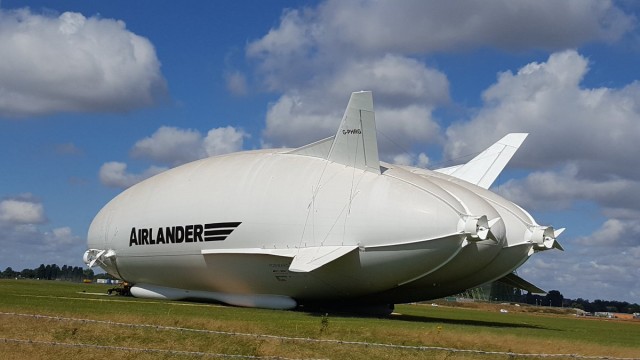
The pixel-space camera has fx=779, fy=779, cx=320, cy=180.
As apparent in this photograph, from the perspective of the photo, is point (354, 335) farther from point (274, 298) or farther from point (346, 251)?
point (274, 298)

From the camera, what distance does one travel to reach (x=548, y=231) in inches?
1796

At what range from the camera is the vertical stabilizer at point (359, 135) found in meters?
45.3

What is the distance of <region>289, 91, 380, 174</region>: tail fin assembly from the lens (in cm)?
4528

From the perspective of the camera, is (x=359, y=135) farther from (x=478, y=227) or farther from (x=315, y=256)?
(x=478, y=227)

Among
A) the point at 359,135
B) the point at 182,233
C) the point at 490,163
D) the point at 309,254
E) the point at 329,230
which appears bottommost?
the point at 309,254

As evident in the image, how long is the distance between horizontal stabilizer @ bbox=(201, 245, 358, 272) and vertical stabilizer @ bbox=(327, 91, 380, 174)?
5.44 m

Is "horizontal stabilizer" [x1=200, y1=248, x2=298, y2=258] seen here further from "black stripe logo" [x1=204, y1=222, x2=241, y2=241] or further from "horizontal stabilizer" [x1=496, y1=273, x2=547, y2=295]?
"horizontal stabilizer" [x1=496, y1=273, x2=547, y2=295]

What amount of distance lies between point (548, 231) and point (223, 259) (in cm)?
2007

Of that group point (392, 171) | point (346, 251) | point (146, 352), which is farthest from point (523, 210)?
point (146, 352)


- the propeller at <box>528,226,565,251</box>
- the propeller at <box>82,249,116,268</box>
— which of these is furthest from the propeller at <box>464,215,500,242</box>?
the propeller at <box>82,249,116,268</box>

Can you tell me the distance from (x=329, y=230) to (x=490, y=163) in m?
19.6

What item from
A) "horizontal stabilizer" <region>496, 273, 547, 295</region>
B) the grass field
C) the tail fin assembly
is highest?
the tail fin assembly

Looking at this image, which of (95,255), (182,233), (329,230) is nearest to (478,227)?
(329,230)

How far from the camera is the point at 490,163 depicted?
59.3 meters
